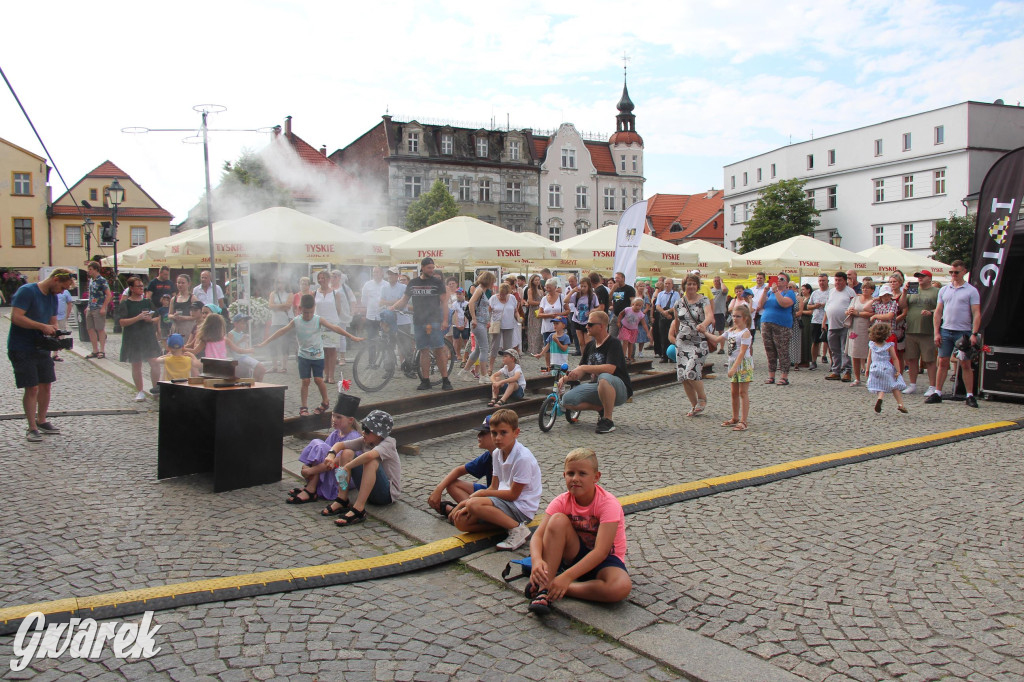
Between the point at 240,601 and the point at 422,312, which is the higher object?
the point at 422,312

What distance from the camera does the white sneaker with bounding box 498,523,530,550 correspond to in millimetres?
4961

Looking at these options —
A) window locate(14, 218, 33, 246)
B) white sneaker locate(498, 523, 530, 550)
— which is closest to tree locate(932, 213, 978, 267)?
white sneaker locate(498, 523, 530, 550)

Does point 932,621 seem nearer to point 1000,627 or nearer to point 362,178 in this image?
point 1000,627

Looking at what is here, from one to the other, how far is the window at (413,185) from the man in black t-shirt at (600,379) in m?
53.9

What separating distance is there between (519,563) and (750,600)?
4.33ft

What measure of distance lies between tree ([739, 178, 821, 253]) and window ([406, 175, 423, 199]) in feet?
88.9

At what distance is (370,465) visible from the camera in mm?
5703

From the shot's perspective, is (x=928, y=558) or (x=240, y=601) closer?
(x=240, y=601)

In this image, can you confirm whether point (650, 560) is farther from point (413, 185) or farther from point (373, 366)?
point (413, 185)

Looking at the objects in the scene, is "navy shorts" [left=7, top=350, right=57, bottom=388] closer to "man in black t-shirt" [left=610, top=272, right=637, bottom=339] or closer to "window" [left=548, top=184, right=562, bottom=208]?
"man in black t-shirt" [left=610, top=272, right=637, bottom=339]

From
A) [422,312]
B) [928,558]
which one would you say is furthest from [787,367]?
[928,558]

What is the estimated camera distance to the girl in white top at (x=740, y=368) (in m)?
8.95

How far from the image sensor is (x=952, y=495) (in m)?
6.07

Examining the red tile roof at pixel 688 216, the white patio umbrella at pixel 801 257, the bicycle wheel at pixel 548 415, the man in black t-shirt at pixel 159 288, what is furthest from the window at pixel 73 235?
the bicycle wheel at pixel 548 415
